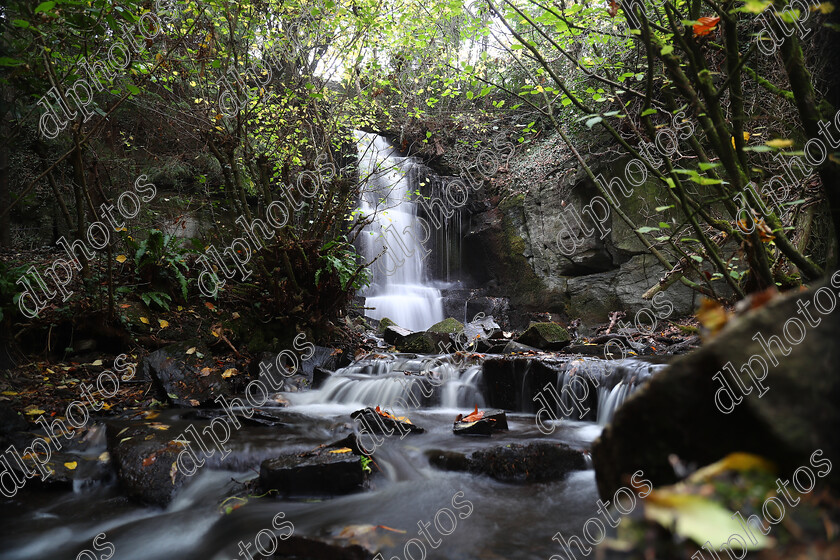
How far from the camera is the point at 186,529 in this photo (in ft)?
10.5

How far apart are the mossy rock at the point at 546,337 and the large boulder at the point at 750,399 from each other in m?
7.53

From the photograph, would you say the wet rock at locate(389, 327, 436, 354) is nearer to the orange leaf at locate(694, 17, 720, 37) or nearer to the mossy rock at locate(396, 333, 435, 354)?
the mossy rock at locate(396, 333, 435, 354)

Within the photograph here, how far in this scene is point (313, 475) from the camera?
3471mm

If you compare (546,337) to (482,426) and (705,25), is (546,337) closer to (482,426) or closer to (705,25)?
(482,426)

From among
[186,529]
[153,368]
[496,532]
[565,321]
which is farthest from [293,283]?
[565,321]

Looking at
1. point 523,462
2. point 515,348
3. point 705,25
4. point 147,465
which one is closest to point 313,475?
point 147,465

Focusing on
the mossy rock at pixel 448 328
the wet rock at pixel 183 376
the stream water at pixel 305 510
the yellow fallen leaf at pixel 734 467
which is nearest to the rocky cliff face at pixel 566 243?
the mossy rock at pixel 448 328

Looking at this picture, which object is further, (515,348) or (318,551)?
(515,348)

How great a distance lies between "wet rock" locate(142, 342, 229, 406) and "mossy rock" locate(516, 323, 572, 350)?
5.72 metres

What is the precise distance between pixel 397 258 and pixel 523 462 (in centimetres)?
1177

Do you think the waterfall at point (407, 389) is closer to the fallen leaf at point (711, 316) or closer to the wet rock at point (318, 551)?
the wet rock at point (318, 551)

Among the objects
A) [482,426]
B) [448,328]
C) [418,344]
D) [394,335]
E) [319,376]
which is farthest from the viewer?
[448,328]

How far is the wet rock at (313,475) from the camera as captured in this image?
3.45 meters

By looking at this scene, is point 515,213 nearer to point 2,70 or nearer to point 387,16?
point 387,16
